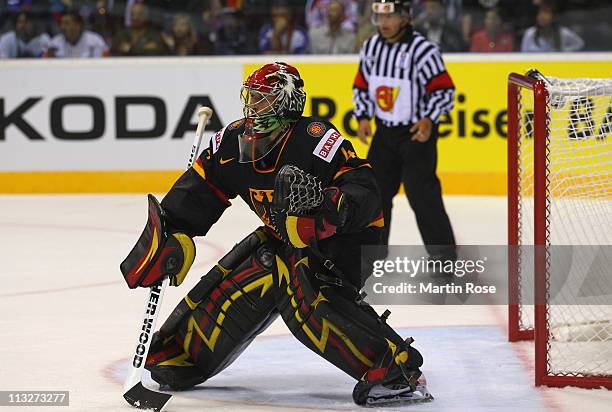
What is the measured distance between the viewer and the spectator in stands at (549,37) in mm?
8680

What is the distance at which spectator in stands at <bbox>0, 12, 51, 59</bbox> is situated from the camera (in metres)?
9.05

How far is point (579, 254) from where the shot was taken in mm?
4547

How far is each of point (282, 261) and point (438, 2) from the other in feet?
17.9

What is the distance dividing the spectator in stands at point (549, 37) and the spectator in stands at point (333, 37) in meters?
1.21

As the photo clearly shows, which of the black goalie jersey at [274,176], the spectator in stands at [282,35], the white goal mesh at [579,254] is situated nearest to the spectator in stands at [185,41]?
the spectator in stands at [282,35]

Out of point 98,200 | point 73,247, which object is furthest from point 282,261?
point 98,200

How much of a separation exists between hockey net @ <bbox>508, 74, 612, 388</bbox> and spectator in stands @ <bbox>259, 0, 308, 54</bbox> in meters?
3.84

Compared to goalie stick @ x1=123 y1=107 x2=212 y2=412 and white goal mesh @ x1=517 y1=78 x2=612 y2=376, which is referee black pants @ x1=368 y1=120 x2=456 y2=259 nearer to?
white goal mesh @ x1=517 y1=78 x2=612 y2=376

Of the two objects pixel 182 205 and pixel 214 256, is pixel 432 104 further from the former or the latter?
pixel 182 205

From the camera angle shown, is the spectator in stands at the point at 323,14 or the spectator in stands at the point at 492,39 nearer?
the spectator in stands at the point at 492,39

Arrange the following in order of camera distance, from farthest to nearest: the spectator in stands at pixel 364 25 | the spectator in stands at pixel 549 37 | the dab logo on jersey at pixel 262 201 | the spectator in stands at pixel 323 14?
the spectator in stands at pixel 323 14, the spectator in stands at pixel 364 25, the spectator in stands at pixel 549 37, the dab logo on jersey at pixel 262 201

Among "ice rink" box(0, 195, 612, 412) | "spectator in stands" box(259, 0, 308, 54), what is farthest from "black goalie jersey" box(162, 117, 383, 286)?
"spectator in stands" box(259, 0, 308, 54)

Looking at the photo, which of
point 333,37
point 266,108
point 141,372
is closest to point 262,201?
point 266,108

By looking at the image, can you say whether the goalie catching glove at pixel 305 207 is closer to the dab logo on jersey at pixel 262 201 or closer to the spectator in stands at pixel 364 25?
the dab logo on jersey at pixel 262 201
